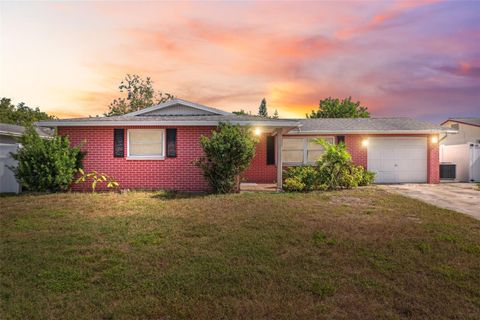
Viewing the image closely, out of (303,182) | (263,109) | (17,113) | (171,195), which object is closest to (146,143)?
(171,195)

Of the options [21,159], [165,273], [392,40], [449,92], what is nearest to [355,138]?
[392,40]

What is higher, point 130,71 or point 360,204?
point 130,71

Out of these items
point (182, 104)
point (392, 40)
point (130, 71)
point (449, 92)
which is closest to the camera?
point (392, 40)

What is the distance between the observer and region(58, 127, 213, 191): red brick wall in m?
12.7

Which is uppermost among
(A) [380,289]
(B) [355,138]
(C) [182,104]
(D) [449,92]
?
(D) [449,92]

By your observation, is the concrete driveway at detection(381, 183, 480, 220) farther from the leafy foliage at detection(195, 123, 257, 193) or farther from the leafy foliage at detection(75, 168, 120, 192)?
the leafy foliage at detection(75, 168, 120, 192)

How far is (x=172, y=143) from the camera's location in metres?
12.7

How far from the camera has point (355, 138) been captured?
55.0 feet

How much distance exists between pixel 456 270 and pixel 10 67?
13.3m

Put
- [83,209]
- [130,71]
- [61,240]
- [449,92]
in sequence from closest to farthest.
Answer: [61,240] < [83,209] < [449,92] < [130,71]

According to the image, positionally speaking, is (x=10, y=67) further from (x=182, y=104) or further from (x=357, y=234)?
(x=357, y=234)

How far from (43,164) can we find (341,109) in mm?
42130

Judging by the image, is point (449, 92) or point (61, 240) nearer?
point (61, 240)

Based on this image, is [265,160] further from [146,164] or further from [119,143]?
[119,143]
